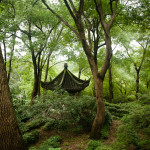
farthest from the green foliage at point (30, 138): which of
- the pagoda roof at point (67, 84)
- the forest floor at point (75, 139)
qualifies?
the pagoda roof at point (67, 84)

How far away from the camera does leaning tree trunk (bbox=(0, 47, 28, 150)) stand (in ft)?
10.3

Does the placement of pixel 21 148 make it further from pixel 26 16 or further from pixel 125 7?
pixel 26 16

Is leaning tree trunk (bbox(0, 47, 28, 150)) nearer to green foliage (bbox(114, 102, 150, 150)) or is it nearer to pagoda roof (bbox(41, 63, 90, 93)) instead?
green foliage (bbox(114, 102, 150, 150))

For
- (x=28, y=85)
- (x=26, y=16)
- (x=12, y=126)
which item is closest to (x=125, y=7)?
(x=26, y=16)

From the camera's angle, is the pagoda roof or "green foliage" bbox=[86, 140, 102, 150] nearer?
"green foliage" bbox=[86, 140, 102, 150]

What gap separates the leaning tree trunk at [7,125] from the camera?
315 centimetres

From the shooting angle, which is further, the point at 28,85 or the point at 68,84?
the point at 28,85

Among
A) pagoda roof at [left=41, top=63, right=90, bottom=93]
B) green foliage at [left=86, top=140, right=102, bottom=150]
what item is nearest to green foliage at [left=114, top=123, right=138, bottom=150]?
green foliage at [left=86, top=140, right=102, bottom=150]

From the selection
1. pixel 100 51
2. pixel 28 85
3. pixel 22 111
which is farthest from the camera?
pixel 28 85

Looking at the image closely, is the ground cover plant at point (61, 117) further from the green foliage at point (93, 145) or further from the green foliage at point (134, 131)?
the green foliage at point (134, 131)

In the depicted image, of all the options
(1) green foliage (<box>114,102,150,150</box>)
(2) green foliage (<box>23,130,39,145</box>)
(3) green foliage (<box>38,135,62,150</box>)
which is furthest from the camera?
(2) green foliage (<box>23,130,39,145</box>)

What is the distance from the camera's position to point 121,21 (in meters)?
7.07

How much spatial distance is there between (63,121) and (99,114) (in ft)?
7.38

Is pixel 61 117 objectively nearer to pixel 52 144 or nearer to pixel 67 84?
pixel 52 144
